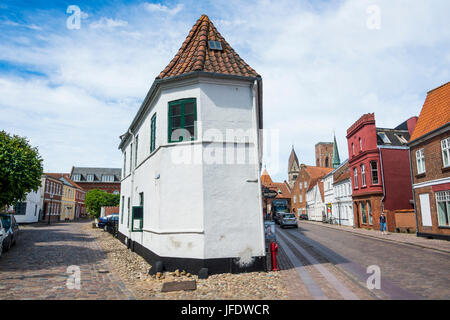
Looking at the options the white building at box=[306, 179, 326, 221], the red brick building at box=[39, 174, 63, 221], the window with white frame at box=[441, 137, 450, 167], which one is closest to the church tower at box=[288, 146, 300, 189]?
the white building at box=[306, 179, 326, 221]

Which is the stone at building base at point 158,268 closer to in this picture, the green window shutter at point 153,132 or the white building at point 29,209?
the green window shutter at point 153,132

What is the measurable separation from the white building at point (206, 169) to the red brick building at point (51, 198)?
1582 inches

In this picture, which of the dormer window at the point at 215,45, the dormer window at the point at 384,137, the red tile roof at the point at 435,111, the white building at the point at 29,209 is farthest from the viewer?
the white building at the point at 29,209

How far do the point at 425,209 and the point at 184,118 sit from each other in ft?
59.3

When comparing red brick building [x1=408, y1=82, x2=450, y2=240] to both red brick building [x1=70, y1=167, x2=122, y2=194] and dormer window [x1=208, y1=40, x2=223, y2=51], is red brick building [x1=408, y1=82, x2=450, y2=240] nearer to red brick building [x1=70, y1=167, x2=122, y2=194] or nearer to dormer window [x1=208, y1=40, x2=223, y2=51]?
dormer window [x1=208, y1=40, x2=223, y2=51]

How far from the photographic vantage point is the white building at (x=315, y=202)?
47750mm

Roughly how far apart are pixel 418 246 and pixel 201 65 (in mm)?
14861

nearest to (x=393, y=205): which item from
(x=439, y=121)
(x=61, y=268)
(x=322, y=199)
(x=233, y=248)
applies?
(x=439, y=121)

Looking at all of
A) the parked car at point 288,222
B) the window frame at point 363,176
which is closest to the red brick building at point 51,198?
the parked car at point 288,222

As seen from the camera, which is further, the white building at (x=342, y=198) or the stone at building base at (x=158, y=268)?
the white building at (x=342, y=198)

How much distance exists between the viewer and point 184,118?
10125 mm

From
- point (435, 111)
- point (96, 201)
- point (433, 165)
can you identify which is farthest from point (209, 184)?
point (96, 201)

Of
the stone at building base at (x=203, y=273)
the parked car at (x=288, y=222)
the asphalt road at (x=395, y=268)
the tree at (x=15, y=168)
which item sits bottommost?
the asphalt road at (x=395, y=268)
